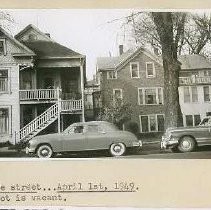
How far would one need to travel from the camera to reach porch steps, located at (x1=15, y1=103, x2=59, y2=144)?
202 centimetres

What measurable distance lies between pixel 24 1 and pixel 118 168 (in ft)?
2.78

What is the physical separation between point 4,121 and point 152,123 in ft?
2.09

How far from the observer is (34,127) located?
6.63 ft

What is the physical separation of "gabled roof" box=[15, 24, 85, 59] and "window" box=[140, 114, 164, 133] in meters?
0.39

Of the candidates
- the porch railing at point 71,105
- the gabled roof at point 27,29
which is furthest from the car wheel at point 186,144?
the gabled roof at point 27,29

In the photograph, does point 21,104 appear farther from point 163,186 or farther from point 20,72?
point 163,186

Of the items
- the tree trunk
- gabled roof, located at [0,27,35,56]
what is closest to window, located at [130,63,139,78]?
the tree trunk

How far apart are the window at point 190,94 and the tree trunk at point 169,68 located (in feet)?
0.13

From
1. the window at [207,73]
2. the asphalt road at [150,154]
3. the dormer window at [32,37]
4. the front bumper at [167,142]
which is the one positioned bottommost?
the asphalt road at [150,154]

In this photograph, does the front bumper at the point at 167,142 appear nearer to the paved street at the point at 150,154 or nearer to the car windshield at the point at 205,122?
the paved street at the point at 150,154

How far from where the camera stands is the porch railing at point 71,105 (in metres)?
2.04

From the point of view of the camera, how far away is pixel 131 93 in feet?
6.67

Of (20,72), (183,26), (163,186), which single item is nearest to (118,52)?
(183,26)

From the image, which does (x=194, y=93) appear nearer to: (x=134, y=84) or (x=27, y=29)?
(x=134, y=84)
